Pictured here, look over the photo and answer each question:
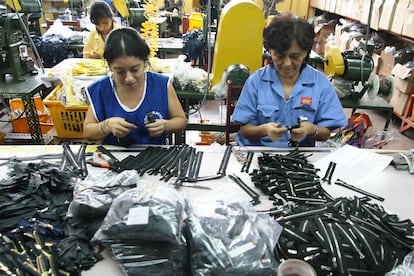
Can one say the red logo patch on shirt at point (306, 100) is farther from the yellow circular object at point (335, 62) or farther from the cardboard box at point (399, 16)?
the cardboard box at point (399, 16)

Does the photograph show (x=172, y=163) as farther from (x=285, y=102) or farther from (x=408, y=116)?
(x=408, y=116)

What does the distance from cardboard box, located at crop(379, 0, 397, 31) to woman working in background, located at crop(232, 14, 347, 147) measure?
2725 mm

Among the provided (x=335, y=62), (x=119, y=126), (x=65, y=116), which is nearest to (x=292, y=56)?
(x=119, y=126)

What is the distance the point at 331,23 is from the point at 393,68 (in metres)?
3.15

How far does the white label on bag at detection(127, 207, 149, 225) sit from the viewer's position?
0.77m

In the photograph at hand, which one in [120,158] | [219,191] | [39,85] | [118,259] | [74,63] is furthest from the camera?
[74,63]

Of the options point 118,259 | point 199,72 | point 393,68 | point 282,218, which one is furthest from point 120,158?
point 393,68

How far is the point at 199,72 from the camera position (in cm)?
246

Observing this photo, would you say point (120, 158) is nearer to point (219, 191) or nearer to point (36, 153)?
point (36, 153)

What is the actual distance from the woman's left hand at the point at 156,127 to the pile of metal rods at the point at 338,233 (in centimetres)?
59

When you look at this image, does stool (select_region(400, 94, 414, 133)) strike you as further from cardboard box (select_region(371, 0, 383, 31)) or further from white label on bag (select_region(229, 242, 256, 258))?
white label on bag (select_region(229, 242, 256, 258))

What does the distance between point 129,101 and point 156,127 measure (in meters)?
0.23

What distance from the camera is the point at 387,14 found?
3744 mm

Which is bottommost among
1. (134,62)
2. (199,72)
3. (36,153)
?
(36,153)
